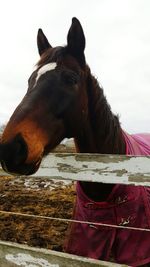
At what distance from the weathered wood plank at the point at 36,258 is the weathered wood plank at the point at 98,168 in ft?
1.77

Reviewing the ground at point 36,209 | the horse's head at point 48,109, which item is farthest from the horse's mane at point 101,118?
the ground at point 36,209

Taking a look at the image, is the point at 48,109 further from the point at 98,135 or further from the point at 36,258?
the point at 36,258

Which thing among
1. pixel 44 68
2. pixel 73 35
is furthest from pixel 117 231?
pixel 73 35

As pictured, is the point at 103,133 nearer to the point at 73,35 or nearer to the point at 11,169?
the point at 73,35

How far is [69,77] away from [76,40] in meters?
0.37

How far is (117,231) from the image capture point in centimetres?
307

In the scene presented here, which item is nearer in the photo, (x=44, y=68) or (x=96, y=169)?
(x=96, y=169)

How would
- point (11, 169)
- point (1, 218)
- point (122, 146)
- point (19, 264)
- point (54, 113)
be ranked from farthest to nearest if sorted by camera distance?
point (1, 218) < point (122, 146) < point (54, 113) < point (19, 264) < point (11, 169)

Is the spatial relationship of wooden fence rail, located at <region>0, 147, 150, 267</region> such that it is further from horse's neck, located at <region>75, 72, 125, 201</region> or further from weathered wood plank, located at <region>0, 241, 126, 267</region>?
horse's neck, located at <region>75, 72, 125, 201</region>

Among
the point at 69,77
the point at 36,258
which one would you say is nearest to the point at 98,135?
the point at 69,77

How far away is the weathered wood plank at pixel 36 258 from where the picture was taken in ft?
7.29

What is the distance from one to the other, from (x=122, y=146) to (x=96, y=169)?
88 cm

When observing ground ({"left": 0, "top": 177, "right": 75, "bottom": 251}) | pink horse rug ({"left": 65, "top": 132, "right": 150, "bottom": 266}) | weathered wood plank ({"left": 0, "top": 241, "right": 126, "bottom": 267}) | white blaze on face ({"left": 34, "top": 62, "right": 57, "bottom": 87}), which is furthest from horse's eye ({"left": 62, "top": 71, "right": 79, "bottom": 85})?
ground ({"left": 0, "top": 177, "right": 75, "bottom": 251})

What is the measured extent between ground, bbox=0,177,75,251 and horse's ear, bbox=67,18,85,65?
263cm
